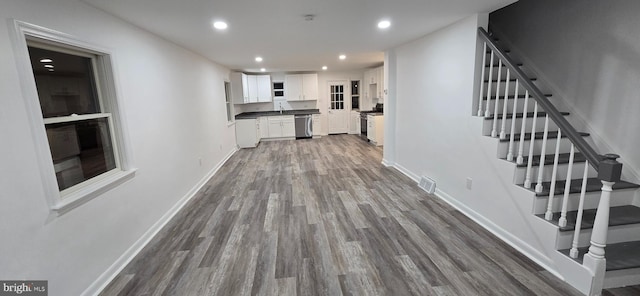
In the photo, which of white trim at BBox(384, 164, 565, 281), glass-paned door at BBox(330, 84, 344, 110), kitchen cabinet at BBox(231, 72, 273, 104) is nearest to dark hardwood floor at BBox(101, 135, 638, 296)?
white trim at BBox(384, 164, 565, 281)

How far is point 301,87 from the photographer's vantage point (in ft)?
30.7

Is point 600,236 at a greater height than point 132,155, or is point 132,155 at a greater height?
point 132,155

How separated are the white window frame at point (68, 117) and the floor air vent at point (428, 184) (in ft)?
12.3

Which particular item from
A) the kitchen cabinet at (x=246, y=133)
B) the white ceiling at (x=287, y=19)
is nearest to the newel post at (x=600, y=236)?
the white ceiling at (x=287, y=19)

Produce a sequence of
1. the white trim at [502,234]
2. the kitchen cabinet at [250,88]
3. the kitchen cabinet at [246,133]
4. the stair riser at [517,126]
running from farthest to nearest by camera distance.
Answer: the kitchen cabinet at [250,88]
the kitchen cabinet at [246,133]
the stair riser at [517,126]
the white trim at [502,234]

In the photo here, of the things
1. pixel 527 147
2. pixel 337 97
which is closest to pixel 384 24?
pixel 527 147

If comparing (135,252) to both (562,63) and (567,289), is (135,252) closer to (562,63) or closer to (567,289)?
(567,289)

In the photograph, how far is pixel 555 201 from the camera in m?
2.37

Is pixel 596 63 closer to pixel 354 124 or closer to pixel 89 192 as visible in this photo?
pixel 89 192

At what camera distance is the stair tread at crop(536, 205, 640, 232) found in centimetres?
217

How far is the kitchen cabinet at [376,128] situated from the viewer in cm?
754

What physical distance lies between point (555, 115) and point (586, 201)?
0.91 metres

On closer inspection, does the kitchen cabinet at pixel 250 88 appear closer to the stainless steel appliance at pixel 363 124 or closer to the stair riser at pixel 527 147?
the stainless steel appliance at pixel 363 124

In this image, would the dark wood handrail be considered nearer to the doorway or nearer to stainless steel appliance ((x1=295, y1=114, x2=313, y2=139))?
stainless steel appliance ((x1=295, y1=114, x2=313, y2=139))
